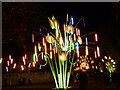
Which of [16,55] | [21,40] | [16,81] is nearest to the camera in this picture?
[21,40]

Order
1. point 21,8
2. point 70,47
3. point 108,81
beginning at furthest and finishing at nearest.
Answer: point 108,81 → point 70,47 → point 21,8

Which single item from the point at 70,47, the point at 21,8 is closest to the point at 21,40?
the point at 21,8

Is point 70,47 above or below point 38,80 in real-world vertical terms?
above

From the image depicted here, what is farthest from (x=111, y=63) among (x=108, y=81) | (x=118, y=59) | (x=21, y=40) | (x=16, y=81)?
(x=21, y=40)

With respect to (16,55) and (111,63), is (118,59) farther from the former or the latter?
(16,55)

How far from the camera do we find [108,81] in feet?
93.0

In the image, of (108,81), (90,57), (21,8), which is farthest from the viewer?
(90,57)

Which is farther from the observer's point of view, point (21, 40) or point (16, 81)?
point (16, 81)

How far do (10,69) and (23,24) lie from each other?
29919 millimetres

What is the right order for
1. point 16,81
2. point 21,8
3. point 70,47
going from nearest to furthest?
point 21,8, point 70,47, point 16,81

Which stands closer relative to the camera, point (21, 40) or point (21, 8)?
point (21, 8)

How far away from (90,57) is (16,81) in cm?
1425

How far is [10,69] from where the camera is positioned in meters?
45.6

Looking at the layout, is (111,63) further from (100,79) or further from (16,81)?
(16,81)
